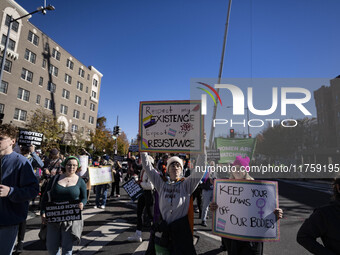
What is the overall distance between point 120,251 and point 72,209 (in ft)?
5.51

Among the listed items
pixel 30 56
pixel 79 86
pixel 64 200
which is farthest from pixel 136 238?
pixel 79 86

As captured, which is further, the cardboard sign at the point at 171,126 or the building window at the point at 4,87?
the building window at the point at 4,87

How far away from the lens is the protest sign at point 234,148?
687 cm

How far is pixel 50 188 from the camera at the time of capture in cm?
351

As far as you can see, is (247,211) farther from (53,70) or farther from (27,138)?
(53,70)

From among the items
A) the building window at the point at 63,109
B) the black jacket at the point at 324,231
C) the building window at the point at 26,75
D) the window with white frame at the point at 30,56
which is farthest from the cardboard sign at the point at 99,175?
the building window at the point at 63,109

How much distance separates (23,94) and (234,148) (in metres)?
29.3

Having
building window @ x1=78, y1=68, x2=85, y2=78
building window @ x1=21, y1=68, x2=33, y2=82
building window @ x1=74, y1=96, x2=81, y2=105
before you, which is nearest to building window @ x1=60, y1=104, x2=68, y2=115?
building window @ x1=74, y1=96, x2=81, y2=105

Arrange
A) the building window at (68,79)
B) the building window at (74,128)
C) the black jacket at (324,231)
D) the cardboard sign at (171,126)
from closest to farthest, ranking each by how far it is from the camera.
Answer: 1. the black jacket at (324,231)
2. the cardboard sign at (171,126)
3. the building window at (68,79)
4. the building window at (74,128)

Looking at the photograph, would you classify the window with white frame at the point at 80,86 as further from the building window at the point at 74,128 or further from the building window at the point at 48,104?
the building window at the point at 48,104

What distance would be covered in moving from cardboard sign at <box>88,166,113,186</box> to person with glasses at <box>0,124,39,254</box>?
5.60 m

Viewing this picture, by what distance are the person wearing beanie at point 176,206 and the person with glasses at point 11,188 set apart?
160 centimetres

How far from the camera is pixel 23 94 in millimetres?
27203

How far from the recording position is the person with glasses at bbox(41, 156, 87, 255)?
3.28 m
